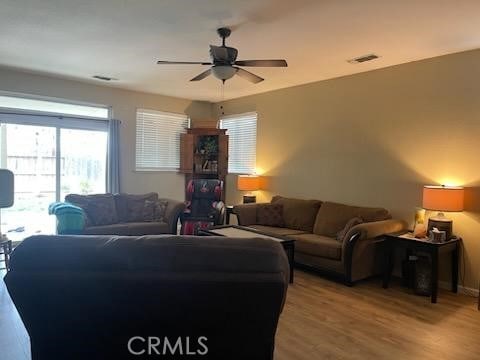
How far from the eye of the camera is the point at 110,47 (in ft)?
12.8

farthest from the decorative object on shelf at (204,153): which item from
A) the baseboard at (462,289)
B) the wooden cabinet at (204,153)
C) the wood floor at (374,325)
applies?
the baseboard at (462,289)

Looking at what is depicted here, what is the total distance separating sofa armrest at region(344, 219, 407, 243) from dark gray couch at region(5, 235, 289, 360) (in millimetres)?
2345

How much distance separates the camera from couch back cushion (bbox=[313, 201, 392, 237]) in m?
4.35

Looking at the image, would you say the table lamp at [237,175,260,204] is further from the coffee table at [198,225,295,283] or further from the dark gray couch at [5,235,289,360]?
the dark gray couch at [5,235,289,360]

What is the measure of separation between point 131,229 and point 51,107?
2.55 metres

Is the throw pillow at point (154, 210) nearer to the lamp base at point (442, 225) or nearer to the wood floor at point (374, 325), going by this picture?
the wood floor at point (374, 325)

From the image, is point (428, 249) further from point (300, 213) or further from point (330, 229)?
point (300, 213)

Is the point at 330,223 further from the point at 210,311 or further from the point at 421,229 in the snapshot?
the point at 210,311

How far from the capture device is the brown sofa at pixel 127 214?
4785 mm

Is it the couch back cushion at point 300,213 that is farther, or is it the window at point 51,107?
the window at point 51,107

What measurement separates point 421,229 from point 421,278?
1.72ft

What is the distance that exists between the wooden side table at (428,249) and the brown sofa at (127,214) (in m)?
2.94

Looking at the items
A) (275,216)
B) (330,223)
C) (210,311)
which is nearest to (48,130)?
A: (275,216)

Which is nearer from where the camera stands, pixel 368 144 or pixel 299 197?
pixel 368 144
